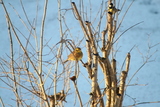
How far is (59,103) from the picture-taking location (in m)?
0.88

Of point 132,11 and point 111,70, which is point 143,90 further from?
point 111,70

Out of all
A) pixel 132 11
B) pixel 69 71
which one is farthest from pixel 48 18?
pixel 69 71

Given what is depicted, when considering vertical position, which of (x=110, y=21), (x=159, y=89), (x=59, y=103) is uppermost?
(x=159, y=89)

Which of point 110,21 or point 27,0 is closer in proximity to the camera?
point 110,21

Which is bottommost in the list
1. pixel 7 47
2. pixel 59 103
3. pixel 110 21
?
pixel 59 103

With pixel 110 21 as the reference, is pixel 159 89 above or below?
above

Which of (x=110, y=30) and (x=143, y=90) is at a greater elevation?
(x=143, y=90)

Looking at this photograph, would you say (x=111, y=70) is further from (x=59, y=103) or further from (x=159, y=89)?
(x=159, y=89)

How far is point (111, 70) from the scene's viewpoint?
894 millimetres

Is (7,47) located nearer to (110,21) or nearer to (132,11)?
(132,11)

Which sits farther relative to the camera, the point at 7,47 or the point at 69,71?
the point at 7,47

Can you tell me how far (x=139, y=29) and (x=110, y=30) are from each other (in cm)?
175

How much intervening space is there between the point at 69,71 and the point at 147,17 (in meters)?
1.82

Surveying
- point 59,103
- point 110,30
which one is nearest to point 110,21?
point 110,30
